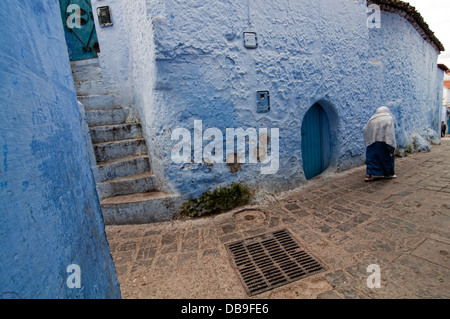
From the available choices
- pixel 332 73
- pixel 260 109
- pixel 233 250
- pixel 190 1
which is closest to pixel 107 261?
pixel 233 250

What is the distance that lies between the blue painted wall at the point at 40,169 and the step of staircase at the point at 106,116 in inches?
137

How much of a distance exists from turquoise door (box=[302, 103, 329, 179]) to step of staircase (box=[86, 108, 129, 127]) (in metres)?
4.34

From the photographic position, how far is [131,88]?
507 centimetres

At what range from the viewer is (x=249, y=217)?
11.4ft

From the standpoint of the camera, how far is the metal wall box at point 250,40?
3.76 metres

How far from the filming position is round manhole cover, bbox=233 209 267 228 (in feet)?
10.8

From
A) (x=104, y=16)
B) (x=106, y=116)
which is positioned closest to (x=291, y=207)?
(x=106, y=116)

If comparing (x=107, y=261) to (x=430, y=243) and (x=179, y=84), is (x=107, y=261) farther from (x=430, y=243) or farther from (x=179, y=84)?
(x=430, y=243)

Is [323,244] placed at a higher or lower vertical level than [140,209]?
lower

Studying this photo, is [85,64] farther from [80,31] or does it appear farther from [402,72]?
[402,72]

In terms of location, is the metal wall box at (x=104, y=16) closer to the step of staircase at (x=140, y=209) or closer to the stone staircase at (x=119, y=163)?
the stone staircase at (x=119, y=163)

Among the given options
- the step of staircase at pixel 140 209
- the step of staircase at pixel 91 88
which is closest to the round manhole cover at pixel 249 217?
the step of staircase at pixel 140 209

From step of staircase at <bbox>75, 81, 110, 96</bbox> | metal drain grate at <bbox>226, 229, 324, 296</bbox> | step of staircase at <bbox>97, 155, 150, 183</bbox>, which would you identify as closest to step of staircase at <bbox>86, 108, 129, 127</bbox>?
step of staircase at <bbox>75, 81, 110, 96</bbox>

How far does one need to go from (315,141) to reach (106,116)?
5.13 meters
